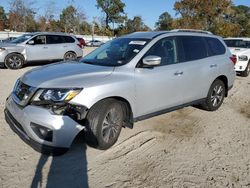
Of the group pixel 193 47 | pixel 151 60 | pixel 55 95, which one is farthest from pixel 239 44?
pixel 55 95

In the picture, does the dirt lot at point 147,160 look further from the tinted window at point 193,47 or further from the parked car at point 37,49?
the parked car at point 37,49

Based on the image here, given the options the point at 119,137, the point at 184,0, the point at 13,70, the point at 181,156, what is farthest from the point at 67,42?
the point at 184,0

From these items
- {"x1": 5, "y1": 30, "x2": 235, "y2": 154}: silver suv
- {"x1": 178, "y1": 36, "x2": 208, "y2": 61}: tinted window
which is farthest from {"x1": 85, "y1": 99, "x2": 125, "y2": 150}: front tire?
{"x1": 178, "y1": 36, "x2": 208, "y2": 61}: tinted window

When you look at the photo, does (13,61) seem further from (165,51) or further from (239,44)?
(239,44)

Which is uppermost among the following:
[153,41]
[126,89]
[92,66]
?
[153,41]

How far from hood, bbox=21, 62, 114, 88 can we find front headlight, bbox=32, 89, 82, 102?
0.07 meters

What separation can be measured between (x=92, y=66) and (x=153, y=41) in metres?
1.15

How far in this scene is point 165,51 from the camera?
5051 millimetres

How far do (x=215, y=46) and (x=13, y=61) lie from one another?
352 inches

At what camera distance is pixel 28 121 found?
3.75 meters

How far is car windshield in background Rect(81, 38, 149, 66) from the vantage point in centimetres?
465

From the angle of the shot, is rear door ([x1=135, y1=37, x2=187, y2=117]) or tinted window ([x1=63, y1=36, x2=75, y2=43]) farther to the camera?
tinted window ([x1=63, y1=36, x2=75, y2=43])

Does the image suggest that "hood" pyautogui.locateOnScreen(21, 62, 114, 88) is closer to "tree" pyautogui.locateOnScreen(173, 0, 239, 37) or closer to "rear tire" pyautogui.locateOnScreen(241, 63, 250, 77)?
"rear tire" pyautogui.locateOnScreen(241, 63, 250, 77)

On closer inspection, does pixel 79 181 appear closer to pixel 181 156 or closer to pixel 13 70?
pixel 181 156
